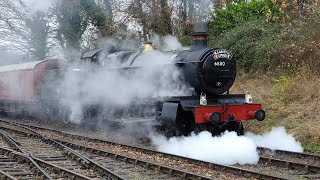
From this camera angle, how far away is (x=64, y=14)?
76.2ft

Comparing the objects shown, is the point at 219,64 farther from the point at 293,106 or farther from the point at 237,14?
the point at 237,14

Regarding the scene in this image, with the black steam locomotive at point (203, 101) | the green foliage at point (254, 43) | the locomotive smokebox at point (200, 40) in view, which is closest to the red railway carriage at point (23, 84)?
the green foliage at point (254, 43)

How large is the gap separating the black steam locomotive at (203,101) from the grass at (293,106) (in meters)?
1.28

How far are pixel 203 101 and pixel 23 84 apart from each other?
37.4 feet

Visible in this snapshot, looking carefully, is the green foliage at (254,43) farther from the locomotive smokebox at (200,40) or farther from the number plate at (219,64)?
the number plate at (219,64)

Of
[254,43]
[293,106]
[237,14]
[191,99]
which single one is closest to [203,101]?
[191,99]

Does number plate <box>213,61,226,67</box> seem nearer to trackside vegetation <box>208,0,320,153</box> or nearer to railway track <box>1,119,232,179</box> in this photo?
trackside vegetation <box>208,0,320,153</box>

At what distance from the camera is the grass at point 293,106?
1026cm

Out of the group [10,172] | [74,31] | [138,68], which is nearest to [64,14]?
[74,31]

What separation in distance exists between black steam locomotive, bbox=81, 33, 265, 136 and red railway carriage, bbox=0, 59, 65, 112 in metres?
8.12

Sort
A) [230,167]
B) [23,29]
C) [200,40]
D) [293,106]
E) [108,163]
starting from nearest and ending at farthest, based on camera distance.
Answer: [230,167] < [108,163] < [200,40] < [293,106] < [23,29]

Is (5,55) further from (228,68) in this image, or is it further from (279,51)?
(228,68)

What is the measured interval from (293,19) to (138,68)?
6.67 metres

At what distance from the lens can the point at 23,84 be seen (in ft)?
61.8
